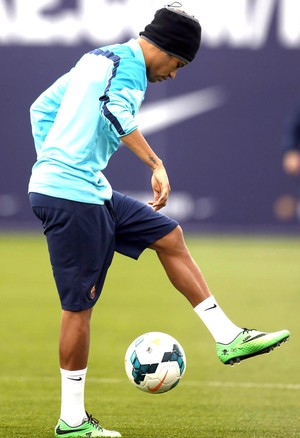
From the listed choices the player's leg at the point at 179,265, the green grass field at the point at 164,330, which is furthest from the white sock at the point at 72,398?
the player's leg at the point at 179,265

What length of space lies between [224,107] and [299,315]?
878 cm

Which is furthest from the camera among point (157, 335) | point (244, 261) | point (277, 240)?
point (277, 240)

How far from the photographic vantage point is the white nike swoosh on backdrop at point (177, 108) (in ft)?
62.1

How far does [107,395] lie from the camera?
7.23 meters

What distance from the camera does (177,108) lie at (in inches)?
751

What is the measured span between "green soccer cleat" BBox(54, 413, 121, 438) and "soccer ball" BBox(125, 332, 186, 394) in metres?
0.36

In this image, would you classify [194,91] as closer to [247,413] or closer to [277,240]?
[277,240]

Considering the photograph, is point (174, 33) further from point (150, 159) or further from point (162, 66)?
point (150, 159)

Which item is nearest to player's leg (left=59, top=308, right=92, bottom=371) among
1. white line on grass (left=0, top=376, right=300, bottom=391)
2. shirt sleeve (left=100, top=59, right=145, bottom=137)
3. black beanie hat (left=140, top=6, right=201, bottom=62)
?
shirt sleeve (left=100, top=59, right=145, bottom=137)

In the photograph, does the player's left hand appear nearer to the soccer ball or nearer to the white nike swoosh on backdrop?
the soccer ball

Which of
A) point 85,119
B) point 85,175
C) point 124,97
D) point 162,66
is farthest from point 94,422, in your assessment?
point 162,66

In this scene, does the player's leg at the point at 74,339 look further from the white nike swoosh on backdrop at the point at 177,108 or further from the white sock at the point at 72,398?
the white nike swoosh on backdrop at the point at 177,108

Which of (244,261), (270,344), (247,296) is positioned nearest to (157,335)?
(270,344)

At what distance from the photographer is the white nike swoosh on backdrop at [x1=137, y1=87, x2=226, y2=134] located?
18.9 m
